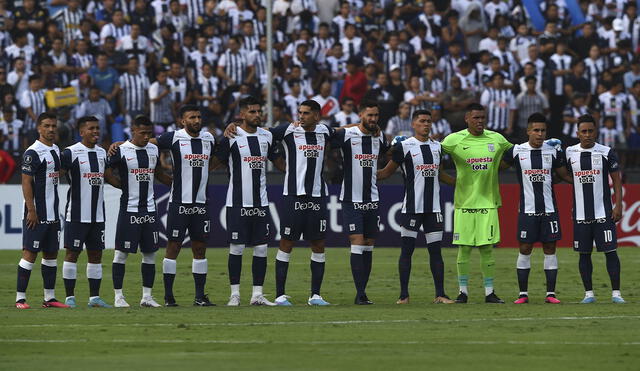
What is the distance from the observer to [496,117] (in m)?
27.8

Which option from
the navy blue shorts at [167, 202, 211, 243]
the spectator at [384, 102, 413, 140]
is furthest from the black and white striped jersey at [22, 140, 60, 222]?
the spectator at [384, 102, 413, 140]

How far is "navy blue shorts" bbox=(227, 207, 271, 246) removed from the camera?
51.3 ft

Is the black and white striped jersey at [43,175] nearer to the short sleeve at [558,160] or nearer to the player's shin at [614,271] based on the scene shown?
the short sleeve at [558,160]

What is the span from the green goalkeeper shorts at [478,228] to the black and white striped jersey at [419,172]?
1.17 feet

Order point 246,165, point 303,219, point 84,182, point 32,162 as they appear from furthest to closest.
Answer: point 303,219 → point 246,165 → point 84,182 → point 32,162

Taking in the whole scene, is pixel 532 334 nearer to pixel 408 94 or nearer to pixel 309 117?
pixel 309 117

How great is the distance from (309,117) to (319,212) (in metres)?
1.10

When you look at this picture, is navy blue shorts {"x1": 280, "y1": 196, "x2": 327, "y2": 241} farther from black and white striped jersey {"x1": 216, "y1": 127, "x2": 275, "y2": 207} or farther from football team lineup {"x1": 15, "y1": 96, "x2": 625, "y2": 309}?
black and white striped jersey {"x1": 216, "y1": 127, "x2": 275, "y2": 207}

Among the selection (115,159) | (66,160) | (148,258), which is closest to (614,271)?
(148,258)

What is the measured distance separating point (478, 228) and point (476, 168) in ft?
2.31

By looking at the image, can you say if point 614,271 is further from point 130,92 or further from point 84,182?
point 130,92

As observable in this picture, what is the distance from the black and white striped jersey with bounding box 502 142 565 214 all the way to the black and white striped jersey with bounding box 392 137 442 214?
0.98 metres

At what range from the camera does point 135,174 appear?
15398mm

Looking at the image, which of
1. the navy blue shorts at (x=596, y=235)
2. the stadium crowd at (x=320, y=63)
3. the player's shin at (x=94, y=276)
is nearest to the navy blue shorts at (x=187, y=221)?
the player's shin at (x=94, y=276)
